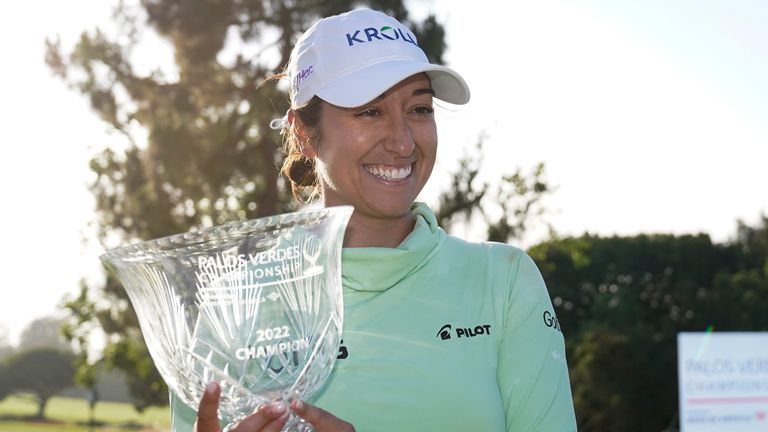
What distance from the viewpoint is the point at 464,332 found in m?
1.86

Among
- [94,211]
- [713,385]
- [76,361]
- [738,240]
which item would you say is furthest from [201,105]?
[738,240]

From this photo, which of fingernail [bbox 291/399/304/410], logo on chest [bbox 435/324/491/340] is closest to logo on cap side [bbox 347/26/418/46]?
logo on chest [bbox 435/324/491/340]

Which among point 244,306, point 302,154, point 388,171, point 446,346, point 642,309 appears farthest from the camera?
point 642,309

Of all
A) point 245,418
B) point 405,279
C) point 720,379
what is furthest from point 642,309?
point 245,418

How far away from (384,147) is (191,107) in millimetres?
15705

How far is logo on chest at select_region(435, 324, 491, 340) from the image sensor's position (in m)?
1.86

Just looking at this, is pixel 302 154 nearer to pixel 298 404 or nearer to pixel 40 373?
pixel 298 404

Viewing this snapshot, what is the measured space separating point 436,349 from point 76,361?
814 inches

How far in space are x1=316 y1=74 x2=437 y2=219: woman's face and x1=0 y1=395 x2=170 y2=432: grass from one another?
214 ft

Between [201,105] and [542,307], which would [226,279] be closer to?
[542,307]

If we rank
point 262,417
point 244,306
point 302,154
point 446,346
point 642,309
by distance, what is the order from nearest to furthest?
point 262,417
point 244,306
point 446,346
point 302,154
point 642,309

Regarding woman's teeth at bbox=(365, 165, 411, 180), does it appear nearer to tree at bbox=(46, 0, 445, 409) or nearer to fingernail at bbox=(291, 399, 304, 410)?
fingernail at bbox=(291, 399, 304, 410)

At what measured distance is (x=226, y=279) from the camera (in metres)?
1.57

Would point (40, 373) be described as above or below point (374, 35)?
below
